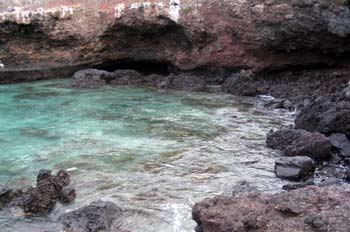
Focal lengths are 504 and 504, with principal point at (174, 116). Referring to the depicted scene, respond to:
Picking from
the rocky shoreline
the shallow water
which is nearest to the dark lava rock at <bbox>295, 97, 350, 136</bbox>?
the rocky shoreline

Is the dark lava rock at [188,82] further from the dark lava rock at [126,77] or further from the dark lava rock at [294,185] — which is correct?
the dark lava rock at [294,185]

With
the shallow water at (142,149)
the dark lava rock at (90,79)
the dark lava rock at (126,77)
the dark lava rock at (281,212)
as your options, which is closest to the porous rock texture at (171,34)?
the dark lava rock at (126,77)

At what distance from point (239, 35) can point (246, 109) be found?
18.2 feet

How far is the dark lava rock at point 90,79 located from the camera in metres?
22.7

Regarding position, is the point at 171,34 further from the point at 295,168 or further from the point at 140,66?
the point at 295,168

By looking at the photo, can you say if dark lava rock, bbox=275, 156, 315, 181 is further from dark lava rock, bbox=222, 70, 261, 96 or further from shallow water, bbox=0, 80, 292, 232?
dark lava rock, bbox=222, 70, 261, 96

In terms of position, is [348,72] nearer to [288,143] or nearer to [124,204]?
[288,143]

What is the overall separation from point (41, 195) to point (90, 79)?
14529 millimetres

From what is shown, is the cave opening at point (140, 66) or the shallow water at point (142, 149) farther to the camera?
the cave opening at point (140, 66)

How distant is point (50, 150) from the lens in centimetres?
1267

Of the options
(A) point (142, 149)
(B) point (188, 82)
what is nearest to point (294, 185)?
(A) point (142, 149)

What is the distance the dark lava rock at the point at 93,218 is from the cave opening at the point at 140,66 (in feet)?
56.4

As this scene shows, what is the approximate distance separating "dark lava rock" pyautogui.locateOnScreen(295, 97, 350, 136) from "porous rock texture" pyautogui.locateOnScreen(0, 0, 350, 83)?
6447mm

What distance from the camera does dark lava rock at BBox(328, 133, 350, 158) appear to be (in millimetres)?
11766
